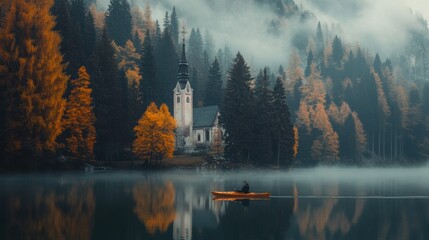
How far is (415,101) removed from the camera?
132 meters

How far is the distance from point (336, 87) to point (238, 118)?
2981 inches

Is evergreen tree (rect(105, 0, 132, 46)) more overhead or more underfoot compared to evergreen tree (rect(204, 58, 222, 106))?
more overhead

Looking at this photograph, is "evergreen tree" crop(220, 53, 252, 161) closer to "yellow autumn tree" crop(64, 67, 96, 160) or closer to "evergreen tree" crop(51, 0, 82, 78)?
"yellow autumn tree" crop(64, 67, 96, 160)

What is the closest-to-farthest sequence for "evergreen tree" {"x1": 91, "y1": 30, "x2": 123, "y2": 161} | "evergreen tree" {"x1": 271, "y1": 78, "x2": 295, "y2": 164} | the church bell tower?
"evergreen tree" {"x1": 91, "y1": 30, "x2": 123, "y2": 161} < "evergreen tree" {"x1": 271, "y1": 78, "x2": 295, "y2": 164} < the church bell tower

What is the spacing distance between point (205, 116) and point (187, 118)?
4.94 m

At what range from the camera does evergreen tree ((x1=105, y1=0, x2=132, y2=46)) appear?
440ft

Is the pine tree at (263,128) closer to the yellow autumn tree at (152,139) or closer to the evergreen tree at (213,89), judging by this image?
the yellow autumn tree at (152,139)

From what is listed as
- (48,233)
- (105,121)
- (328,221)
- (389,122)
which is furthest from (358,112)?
(48,233)

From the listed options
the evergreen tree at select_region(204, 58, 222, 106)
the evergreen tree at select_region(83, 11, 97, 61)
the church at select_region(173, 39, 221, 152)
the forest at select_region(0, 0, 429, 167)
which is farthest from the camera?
the evergreen tree at select_region(204, 58, 222, 106)

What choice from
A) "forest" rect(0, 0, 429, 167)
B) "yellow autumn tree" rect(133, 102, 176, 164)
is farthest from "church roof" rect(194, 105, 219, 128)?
"yellow autumn tree" rect(133, 102, 176, 164)

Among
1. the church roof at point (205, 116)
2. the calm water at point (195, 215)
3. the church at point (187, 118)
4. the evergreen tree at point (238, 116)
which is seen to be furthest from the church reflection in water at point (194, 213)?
the church roof at point (205, 116)

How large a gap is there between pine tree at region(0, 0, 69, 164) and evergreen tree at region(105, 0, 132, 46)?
77.9m

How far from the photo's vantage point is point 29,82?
52.7m

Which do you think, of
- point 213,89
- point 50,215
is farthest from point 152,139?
point 50,215
